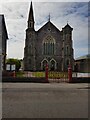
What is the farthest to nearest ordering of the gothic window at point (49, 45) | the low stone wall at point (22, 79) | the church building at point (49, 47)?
the gothic window at point (49, 45), the church building at point (49, 47), the low stone wall at point (22, 79)

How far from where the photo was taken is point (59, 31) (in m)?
70.4

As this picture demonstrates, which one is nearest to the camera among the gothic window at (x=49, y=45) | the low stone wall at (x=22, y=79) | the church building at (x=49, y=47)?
the low stone wall at (x=22, y=79)

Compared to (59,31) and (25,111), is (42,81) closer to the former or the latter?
(25,111)

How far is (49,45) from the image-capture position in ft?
229

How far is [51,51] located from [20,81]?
4731 centimetres

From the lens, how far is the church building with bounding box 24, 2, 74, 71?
6825 cm

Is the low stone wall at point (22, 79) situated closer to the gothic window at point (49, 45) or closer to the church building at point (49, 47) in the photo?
the church building at point (49, 47)

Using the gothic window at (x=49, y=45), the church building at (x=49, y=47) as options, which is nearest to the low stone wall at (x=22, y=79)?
the church building at (x=49, y=47)

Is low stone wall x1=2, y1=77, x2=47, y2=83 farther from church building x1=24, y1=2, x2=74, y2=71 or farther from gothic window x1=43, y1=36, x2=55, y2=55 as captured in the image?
gothic window x1=43, y1=36, x2=55, y2=55

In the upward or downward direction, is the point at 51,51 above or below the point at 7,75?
above

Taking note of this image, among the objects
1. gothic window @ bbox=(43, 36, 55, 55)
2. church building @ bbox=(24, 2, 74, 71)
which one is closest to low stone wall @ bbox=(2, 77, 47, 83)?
church building @ bbox=(24, 2, 74, 71)

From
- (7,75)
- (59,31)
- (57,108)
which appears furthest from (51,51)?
(57,108)

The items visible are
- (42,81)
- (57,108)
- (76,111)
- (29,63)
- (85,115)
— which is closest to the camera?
(85,115)

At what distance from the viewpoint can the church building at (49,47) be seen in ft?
224
